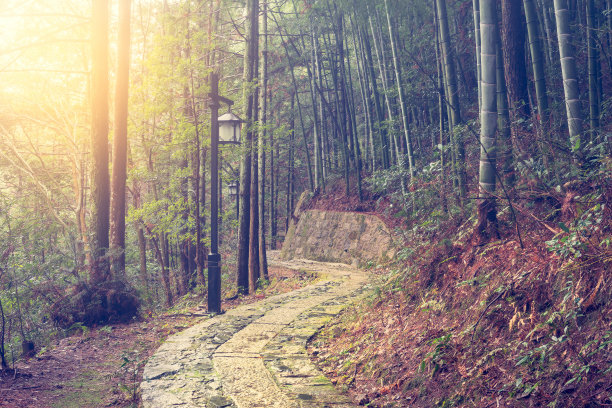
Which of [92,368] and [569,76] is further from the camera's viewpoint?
[569,76]

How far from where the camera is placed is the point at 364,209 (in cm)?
1577

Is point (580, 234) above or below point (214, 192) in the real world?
below

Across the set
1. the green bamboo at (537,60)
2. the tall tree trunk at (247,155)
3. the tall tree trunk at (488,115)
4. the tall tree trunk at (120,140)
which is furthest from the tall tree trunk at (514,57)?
the tall tree trunk at (120,140)

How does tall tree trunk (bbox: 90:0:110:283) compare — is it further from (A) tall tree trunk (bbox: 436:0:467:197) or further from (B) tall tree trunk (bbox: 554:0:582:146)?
(B) tall tree trunk (bbox: 554:0:582:146)

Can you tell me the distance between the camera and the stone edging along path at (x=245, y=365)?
360 cm

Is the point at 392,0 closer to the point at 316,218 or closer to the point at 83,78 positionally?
the point at 316,218

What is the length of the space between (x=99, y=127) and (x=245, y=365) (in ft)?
17.4

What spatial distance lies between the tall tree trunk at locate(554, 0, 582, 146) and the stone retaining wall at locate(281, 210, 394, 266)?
7318mm

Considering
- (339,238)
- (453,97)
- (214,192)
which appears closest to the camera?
(453,97)

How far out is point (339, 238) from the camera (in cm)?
1559

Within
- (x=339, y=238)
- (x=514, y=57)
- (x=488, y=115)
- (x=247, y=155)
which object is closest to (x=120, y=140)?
(x=247, y=155)

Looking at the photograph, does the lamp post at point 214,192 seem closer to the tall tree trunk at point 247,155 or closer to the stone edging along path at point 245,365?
the stone edging along path at point 245,365

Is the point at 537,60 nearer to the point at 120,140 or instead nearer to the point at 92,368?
the point at 120,140

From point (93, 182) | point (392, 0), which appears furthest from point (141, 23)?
point (93, 182)
